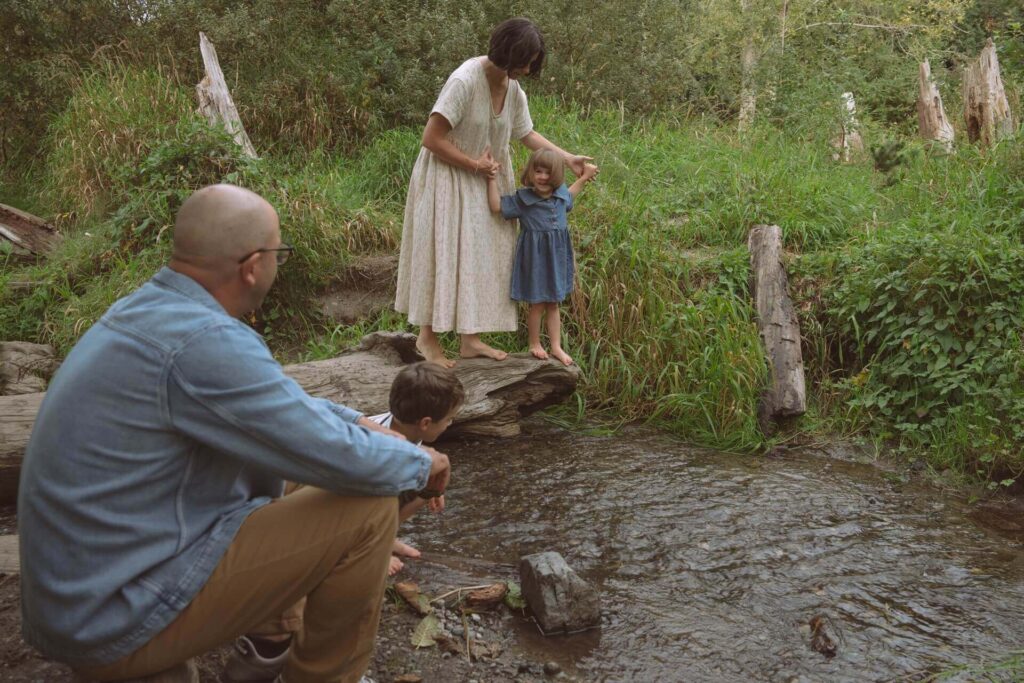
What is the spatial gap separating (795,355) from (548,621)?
281 cm

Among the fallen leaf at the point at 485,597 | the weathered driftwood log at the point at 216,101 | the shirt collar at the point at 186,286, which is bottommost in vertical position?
the fallen leaf at the point at 485,597

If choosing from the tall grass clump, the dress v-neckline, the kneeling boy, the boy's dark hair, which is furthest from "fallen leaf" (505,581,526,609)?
the tall grass clump

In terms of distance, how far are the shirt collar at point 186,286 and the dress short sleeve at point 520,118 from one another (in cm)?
307

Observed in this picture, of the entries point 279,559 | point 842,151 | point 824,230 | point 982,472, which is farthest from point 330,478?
point 842,151

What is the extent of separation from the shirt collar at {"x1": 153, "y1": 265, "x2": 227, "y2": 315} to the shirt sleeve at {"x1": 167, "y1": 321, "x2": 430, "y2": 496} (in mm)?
94

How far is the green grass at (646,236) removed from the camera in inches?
211

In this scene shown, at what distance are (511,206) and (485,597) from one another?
2.22 meters

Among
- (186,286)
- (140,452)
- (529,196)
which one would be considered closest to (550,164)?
(529,196)

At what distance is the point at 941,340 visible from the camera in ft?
17.0

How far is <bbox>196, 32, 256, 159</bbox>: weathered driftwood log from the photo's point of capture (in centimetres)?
788

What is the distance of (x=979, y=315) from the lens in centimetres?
518

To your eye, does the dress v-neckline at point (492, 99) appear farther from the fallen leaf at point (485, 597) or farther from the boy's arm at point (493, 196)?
the fallen leaf at point (485, 597)

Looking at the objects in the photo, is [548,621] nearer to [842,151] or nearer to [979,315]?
[979,315]

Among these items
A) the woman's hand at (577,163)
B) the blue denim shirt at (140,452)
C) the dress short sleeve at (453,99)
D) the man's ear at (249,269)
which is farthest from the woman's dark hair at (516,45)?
the blue denim shirt at (140,452)
